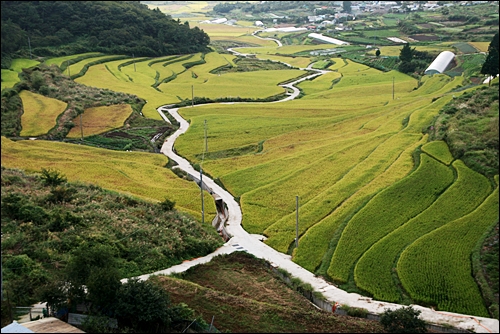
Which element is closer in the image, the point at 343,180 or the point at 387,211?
the point at 387,211

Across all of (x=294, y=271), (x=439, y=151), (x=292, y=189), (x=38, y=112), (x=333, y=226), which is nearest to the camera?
(x=294, y=271)

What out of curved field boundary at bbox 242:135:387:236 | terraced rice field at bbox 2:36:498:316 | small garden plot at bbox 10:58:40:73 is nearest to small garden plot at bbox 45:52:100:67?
small garden plot at bbox 10:58:40:73

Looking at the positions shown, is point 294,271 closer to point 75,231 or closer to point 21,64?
point 75,231

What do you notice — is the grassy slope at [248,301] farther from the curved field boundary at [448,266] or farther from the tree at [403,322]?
the curved field boundary at [448,266]

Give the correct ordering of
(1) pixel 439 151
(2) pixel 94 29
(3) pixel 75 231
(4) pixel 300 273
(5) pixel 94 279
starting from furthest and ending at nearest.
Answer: (2) pixel 94 29
(1) pixel 439 151
(3) pixel 75 231
(4) pixel 300 273
(5) pixel 94 279

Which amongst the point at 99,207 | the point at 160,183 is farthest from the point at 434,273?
the point at 160,183

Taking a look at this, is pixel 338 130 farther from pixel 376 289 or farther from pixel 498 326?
pixel 498 326

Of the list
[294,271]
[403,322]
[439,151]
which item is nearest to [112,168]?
[294,271]
